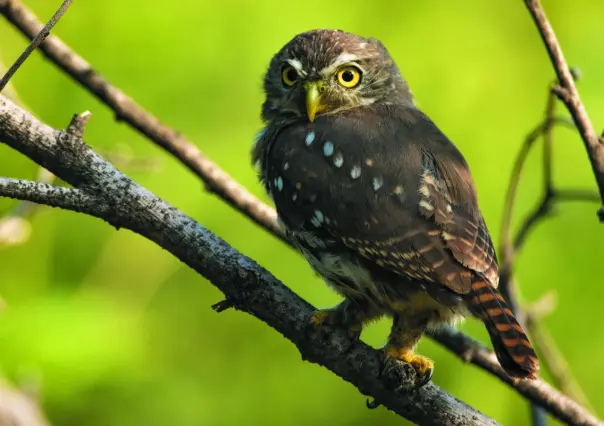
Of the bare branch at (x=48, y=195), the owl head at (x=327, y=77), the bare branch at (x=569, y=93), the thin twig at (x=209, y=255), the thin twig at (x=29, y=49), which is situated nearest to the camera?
the thin twig at (x=29, y=49)

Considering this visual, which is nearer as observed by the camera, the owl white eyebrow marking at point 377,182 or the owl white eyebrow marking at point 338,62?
the owl white eyebrow marking at point 377,182

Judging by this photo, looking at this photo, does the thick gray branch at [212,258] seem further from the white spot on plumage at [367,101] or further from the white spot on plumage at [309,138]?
the white spot on plumage at [367,101]

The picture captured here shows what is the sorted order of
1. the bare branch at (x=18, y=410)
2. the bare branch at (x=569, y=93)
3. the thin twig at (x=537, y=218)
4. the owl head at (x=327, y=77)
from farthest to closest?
the owl head at (x=327, y=77), the bare branch at (x=18, y=410), the thin twig at (x=537, y=218), the bare branch at (x=569, y=93)

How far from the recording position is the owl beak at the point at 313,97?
11.9ft

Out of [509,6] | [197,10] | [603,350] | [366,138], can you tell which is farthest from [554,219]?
[197,10]

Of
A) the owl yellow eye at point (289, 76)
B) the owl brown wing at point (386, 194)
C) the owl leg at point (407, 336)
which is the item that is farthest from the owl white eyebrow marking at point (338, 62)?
the owl leg at point (407, 336)

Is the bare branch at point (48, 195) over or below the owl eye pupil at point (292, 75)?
below

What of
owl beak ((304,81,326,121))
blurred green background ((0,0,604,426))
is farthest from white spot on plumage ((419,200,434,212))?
blurred green background ((0,0,604,426))

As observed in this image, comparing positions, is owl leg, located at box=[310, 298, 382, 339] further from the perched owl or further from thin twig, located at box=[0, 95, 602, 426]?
thin twig, located at box=[0, 95, 602, 426]

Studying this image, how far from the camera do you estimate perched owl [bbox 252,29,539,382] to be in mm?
2916

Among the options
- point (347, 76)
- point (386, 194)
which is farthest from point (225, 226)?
point (386, 194)

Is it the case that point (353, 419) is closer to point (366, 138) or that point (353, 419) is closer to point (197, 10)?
point (366, 138)

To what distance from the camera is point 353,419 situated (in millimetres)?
4562

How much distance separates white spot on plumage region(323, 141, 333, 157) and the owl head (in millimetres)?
264
